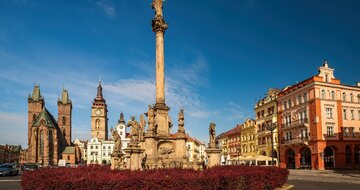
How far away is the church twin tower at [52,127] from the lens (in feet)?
346

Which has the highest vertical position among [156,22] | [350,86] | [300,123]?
[156,22]

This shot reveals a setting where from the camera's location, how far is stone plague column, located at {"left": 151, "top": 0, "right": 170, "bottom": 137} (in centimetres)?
2470

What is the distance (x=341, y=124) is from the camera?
45594 mm

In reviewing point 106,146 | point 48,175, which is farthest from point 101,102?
point 48,175

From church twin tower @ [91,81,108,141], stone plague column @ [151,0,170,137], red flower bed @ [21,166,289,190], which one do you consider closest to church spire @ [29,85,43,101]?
church twin tower @ [91,81,108,141]

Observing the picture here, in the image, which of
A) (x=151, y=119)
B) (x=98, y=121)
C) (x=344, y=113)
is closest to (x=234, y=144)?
(x=344, y=113)

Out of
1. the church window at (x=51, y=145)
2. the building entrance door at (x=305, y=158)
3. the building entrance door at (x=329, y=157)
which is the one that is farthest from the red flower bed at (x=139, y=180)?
the church window at (x=51, y=145)

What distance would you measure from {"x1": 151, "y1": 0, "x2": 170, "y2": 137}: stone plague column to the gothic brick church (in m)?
88.1

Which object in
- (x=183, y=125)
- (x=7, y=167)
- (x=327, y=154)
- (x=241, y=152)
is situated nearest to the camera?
(x=183, y=125)

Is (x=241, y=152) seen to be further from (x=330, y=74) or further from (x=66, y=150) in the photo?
(x=66, y=150)

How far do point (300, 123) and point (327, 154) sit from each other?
5530mm

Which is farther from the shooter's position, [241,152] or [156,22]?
[241,152]

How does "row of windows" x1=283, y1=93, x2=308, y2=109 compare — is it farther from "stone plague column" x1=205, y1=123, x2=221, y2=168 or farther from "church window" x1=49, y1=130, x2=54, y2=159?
"church window" x1=49, y1=130, x2=54, y2=159

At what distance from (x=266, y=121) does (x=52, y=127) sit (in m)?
80.0
